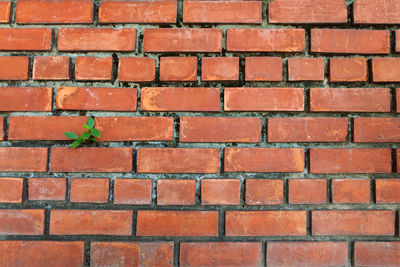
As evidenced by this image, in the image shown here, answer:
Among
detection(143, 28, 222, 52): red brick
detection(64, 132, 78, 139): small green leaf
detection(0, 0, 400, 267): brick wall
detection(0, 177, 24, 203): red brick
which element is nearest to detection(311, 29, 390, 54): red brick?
detection(0, 0, 400, 267): brick wall

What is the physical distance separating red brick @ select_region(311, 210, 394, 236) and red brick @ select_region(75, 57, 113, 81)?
96 centimetres

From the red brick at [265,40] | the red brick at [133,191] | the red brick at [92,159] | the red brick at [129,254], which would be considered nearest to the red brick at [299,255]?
the red brick at [129,254]

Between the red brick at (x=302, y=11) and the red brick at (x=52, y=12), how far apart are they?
0.72m

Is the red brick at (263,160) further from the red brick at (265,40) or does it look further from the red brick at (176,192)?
the red brick at (265,40)

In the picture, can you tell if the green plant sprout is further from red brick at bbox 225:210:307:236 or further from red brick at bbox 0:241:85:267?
red brick at bbox 225:210:307:236

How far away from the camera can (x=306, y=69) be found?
1172 mm

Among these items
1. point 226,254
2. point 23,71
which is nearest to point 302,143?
point 226,254

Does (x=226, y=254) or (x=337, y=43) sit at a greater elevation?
(x=337, y=43)

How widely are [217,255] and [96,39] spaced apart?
37.3 inches

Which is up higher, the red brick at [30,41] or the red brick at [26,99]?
the red brick at [30,41]

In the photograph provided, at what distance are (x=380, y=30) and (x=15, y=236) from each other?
1618mm

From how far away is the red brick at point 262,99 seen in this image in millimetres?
1164

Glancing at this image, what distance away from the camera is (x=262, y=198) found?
3.79 ft

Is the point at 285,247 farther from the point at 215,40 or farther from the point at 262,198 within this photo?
the point at 215,40
